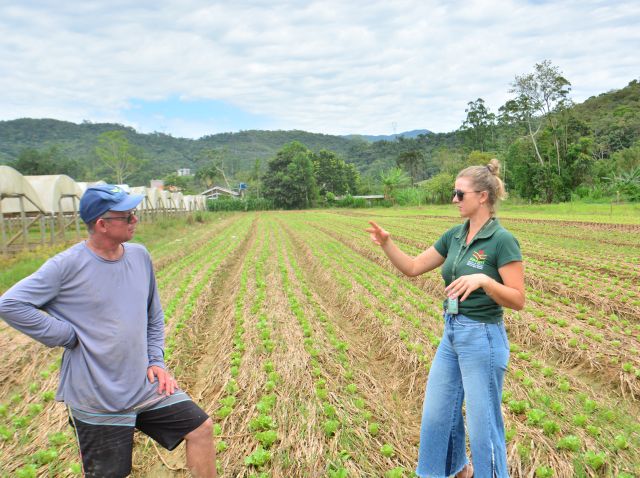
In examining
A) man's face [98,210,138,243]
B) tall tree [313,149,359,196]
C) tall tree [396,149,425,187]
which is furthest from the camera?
tall tree [396,149,425,187]

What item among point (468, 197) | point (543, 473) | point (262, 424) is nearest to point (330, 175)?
point (262, 424)

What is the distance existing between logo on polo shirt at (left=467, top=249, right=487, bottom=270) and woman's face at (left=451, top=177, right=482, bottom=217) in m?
0.27

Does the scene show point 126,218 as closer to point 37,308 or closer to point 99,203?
point 99,203

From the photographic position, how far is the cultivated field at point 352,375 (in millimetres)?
3662

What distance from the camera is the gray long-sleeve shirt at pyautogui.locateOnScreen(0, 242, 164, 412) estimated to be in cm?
219

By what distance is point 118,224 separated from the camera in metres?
2.40

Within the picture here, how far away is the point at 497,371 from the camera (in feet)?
8.33

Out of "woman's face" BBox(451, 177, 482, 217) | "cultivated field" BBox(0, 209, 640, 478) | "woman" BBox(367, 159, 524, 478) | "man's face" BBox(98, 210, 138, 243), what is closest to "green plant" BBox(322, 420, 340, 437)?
"cultivated field" BBox(0, 209, 640, 478)

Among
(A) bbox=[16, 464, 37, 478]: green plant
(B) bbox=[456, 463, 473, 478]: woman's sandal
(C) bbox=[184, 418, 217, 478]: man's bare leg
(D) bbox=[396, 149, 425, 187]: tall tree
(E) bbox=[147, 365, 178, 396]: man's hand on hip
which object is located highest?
(D) bbox=[396, 149, 425, 187]: tall tree

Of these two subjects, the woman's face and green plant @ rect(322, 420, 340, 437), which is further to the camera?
green plant @ rect(322, 420, 340, 437)

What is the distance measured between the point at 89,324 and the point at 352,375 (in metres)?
3.73

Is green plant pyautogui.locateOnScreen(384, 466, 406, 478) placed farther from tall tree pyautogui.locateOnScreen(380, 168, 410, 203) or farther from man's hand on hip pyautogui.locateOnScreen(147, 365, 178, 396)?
tall tree pyautogui.locateOnScreen(380, 168, 410, 203)

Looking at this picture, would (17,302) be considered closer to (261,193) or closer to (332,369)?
(332,369)

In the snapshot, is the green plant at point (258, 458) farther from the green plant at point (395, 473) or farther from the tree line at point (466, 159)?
the tree line at point (466, 159)
